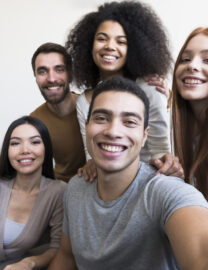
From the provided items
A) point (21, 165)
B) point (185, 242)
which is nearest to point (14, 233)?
point (21, 165)

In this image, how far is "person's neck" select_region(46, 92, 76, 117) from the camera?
2381 mm

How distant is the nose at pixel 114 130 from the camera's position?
4.07ft

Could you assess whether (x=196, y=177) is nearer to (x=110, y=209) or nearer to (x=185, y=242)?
(x=110, y=209)

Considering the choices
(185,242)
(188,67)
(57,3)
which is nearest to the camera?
(185,242)

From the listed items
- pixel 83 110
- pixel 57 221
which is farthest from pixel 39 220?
pixel 83 110

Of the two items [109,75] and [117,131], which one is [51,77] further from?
[117,131]

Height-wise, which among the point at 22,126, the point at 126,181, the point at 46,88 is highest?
the point at 46,88

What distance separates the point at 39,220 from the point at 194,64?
1213 millimetres

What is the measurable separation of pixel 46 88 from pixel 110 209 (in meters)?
1.33

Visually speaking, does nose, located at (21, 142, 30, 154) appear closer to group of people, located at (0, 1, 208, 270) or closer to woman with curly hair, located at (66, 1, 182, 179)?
group of people, located at (0, 1, 208, 270)

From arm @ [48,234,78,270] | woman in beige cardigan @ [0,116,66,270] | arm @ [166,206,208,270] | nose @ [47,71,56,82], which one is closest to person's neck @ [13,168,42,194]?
woman in beige cardigan @ [0,116,66,270]

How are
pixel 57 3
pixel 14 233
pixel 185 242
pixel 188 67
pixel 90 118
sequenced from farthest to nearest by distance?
pixel 57 3 < pixel 14 233 < pixel 188 67 < pixel 90 118 < pixel 185 242

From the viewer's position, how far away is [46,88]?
2305 millimetres

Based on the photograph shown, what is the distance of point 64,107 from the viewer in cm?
238
